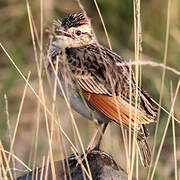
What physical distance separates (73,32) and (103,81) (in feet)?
2.07

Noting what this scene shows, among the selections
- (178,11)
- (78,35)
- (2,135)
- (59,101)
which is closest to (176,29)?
(178,11)

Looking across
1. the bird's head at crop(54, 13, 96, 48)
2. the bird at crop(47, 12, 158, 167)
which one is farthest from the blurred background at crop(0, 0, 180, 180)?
the bird at crop(47, 12, 158, 167)

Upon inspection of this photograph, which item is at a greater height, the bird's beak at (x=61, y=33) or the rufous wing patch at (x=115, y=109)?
the bird's beak at (x=61, y=33)

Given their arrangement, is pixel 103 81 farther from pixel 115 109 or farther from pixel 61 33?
pixel 61 33

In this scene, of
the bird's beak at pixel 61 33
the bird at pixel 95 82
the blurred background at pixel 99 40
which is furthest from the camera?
the blurred background at pixel 99 40

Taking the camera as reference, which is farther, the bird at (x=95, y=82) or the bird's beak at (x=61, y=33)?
the bird's beak at (x=61, y=33)

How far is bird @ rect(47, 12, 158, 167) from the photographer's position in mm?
7305

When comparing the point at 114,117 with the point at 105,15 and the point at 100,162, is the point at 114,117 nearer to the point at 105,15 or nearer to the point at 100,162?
the point at 100,162

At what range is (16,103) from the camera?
1268 cm

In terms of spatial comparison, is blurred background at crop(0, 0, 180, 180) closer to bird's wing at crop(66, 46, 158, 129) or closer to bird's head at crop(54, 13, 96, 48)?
bird's head at crop(54, 13, 96, 48)

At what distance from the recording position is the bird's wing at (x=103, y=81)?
7379 mm

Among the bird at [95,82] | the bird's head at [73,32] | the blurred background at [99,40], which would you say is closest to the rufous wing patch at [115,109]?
the bird at [95,82]

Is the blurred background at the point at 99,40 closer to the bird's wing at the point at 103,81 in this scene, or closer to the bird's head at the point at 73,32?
the bird's head at the point at 73,32

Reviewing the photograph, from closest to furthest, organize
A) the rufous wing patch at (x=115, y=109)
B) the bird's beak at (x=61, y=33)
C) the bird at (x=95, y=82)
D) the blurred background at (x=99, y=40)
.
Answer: the rufous wing patch at (x=115, y=109) → the bird at (x=95, y=82) → the bird's beak at (x=61, y=33) → the blurred background at (x=99, y=40)
